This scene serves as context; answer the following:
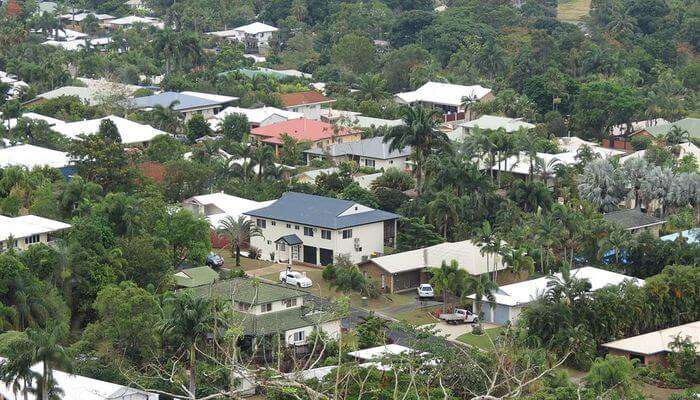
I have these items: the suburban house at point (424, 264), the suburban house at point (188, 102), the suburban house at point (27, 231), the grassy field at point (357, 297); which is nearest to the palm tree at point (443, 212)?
the suburban house at point (424, 264)

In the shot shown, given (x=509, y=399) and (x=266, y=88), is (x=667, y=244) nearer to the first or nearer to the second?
(x=509, y=399)

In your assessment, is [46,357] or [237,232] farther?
[237,232]

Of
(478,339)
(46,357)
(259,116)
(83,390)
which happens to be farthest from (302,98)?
(46,357)

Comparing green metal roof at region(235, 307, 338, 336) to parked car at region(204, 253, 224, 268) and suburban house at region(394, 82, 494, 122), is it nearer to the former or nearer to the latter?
parked car at region(204, 253, 224, 268)

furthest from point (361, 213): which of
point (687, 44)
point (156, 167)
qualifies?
point (687, 44)

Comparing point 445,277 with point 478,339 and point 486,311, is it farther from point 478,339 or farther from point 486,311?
point 478,339

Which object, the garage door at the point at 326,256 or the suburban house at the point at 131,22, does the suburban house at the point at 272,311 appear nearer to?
the garage door at the point at 326,256
